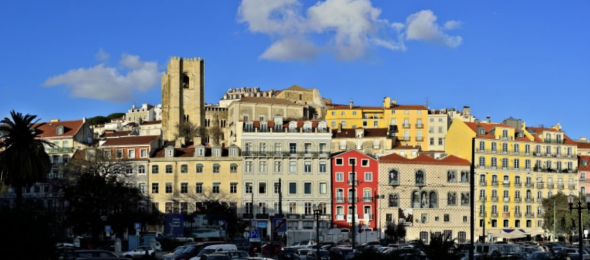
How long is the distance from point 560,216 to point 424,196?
56.0ft

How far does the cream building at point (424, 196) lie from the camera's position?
103 m

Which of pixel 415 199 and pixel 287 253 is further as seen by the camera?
pixel 415 199

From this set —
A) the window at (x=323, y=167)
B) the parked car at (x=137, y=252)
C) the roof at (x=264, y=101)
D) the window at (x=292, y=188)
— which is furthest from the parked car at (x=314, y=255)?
the roof at (x=264, y=101)

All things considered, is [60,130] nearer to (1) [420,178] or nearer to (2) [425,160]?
(1) [420,178]

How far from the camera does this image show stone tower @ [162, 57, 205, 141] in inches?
7362

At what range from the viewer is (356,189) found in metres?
101

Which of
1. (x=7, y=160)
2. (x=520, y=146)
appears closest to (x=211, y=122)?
(x=520, y=146)

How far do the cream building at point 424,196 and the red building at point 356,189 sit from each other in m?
1.07

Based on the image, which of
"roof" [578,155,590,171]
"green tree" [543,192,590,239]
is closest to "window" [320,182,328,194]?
"green tree" [543,192,590,239]

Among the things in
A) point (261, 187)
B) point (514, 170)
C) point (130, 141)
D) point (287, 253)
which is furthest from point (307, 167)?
point (287, 253)

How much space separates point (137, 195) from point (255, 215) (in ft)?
43.8

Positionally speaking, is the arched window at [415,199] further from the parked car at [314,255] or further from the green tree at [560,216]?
the parked car at [314,255]

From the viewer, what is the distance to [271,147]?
102250mm

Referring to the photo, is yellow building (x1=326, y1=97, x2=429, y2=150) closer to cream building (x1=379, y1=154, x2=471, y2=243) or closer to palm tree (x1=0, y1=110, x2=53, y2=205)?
cream building (x1=379, y1=154, x2=471, y2=243)
